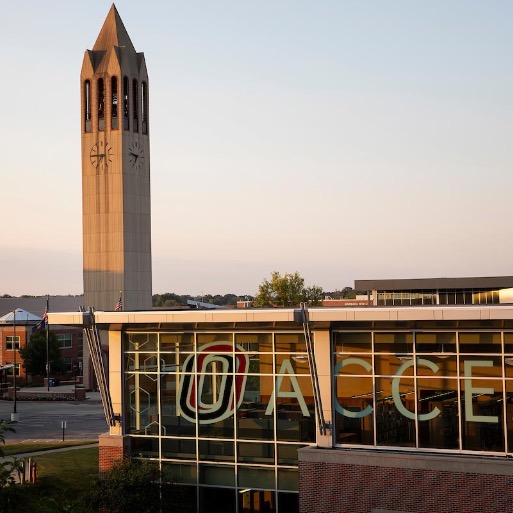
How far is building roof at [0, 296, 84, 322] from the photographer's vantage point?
5208 inches

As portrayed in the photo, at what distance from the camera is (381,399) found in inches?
1206

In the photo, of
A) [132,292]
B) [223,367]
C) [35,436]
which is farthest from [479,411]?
[132,292]

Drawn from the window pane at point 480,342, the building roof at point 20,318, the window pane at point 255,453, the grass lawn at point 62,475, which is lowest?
the grass lawn at point 62,475

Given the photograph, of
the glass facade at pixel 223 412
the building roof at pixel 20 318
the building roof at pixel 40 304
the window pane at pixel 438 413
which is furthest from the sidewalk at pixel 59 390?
the window pane at pixel 438 413

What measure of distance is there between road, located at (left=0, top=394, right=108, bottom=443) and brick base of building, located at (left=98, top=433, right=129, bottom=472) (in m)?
18.1

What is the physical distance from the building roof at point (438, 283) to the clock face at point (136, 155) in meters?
27.8

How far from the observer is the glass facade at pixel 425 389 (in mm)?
28984

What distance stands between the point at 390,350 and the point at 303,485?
513cm

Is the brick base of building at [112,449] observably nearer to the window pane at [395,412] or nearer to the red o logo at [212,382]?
the red o logo at [212,382]

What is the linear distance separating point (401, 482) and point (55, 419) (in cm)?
4534

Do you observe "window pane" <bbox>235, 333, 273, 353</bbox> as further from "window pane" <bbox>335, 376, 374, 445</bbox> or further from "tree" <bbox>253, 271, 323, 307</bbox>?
"tree" <bbox>253, 271, 323, 307</bbox>

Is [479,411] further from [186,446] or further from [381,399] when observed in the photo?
[186,446]

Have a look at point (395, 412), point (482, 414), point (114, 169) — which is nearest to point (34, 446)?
point (395, 412)

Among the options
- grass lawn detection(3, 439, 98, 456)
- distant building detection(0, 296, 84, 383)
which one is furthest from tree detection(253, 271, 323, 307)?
grass lawn detection(3, 439, 98, 456)
